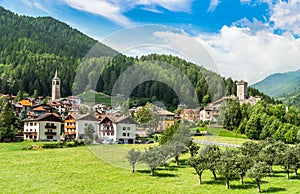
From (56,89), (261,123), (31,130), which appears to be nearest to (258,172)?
(31,130)

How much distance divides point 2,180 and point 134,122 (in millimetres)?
9662

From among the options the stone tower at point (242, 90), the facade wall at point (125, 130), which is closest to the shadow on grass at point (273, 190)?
the facade wall at point (125, 130)

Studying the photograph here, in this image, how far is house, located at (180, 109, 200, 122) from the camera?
16423mm

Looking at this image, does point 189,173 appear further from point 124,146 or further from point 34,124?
point 34,124

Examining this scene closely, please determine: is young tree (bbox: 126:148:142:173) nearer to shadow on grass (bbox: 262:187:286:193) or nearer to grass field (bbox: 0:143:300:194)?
grass field (bbox: 0:143:300:194)

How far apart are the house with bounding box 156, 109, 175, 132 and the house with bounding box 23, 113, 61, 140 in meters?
25.9

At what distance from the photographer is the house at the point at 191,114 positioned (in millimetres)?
16423

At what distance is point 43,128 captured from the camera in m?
43.3

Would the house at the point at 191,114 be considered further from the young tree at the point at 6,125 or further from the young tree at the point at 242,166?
the young tree at the point at 6,125

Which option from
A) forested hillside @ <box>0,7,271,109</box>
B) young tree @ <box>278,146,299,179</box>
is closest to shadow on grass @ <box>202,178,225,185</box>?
young tree @ <box>278,146,299,179</box>

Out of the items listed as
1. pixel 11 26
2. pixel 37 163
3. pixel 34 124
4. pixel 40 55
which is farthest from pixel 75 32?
pixel 37 163

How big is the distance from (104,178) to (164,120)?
5.87m

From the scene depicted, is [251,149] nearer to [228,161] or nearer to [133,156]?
[228,161]

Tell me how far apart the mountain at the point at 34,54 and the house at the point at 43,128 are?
46249 mm
